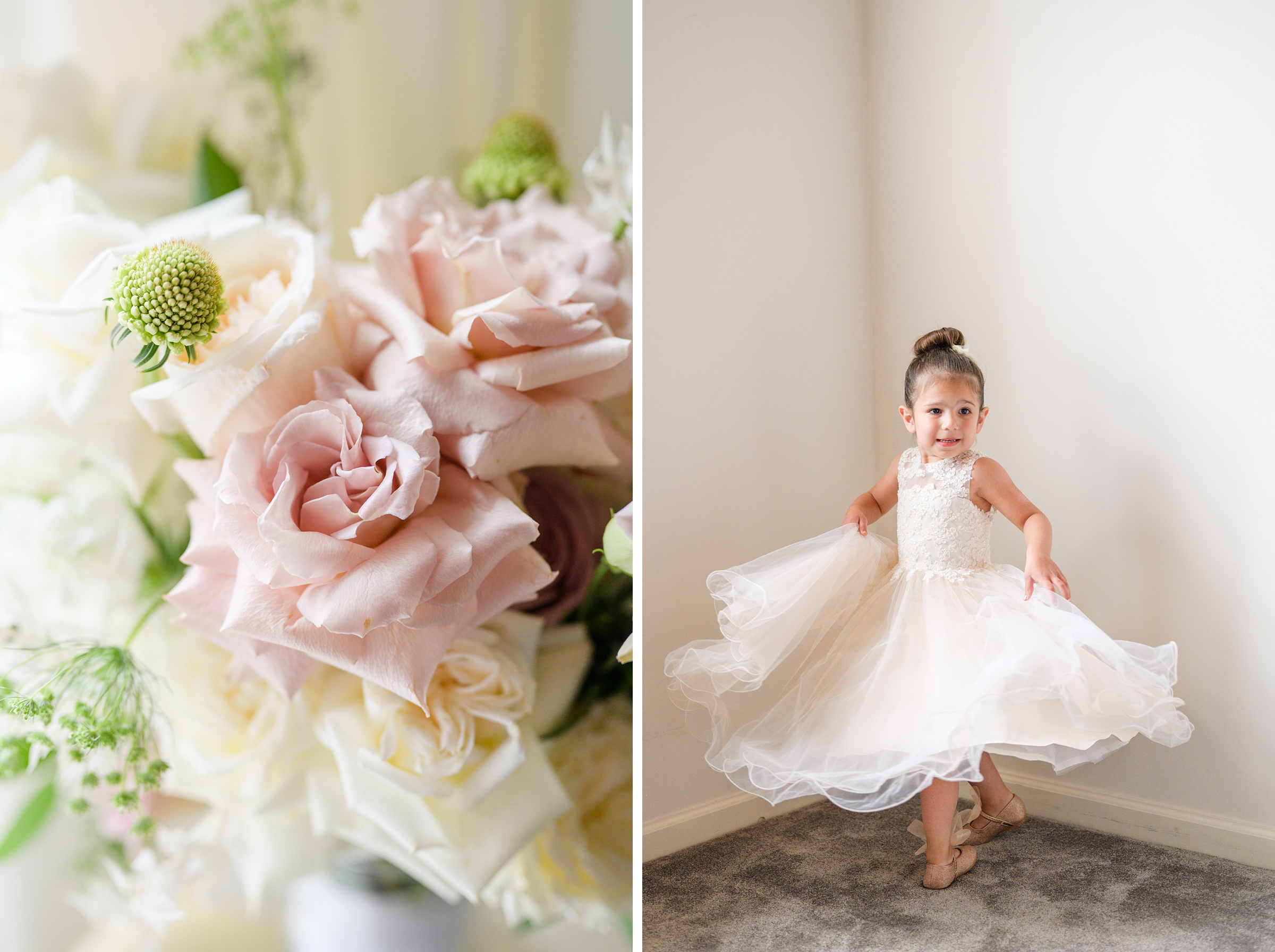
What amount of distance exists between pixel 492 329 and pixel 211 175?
221 mm

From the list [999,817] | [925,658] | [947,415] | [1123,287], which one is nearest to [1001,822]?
[999,817]

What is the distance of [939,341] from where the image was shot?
148 centimetres

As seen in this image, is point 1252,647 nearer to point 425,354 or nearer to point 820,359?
point 820,359

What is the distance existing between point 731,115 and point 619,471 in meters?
1.22

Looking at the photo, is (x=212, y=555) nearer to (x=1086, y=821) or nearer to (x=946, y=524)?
(x=946, y=524)

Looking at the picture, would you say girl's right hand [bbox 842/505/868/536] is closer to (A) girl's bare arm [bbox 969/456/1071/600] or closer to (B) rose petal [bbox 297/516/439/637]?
(A) girl's bare arm [bbox 969/456/1071/600]

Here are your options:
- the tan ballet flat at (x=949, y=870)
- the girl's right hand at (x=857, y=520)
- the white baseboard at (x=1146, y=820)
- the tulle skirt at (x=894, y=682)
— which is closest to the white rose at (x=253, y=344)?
the tulle skirt at (x=894, y=682)

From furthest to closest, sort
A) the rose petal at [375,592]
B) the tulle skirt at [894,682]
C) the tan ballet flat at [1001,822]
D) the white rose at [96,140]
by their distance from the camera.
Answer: the tan ballet flat at [1001,822] → the tulle skirt at [894,682] → the white rose at [96,140] → the rose petal at [375,592]

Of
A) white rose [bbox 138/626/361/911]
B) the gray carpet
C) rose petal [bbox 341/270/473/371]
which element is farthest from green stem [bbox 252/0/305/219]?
the gray carpet

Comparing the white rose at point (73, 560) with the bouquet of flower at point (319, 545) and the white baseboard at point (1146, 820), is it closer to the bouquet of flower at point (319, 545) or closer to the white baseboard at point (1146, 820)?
the bouquet of flower at point (319, 545)

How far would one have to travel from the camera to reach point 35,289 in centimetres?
40

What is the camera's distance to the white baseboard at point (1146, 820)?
148cm

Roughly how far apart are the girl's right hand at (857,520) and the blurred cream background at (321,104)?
1.01m

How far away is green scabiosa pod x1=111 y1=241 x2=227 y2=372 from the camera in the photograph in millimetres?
340
